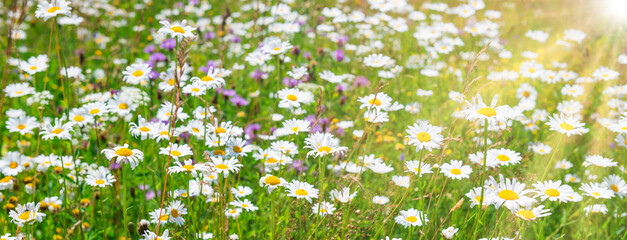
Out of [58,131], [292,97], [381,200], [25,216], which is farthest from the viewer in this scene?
[292,97]

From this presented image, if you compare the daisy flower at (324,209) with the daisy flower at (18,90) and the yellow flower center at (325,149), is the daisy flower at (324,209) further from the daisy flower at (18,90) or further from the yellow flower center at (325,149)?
the daisy flower at (18,90)

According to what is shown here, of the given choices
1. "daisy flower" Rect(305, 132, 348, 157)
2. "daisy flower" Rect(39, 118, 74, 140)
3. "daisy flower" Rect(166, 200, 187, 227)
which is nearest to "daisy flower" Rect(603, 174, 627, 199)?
"daisy flower" Rect(305, 132, 348, 157)

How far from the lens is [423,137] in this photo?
67.2 inches

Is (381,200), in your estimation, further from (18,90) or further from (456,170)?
(18,90)

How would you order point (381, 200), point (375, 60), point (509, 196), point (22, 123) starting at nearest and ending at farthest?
point (509, 196) < point (381, 200) < point (22, 123) < point (375, 60)

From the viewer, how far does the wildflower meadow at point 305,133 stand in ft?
5.94

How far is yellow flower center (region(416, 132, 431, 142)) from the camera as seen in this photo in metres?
1.69

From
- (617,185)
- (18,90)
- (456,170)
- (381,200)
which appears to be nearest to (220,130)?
(381,200)

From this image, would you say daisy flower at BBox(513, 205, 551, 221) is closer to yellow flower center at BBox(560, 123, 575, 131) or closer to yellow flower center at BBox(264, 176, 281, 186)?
yellow flower center at BBox(560, 123, 575, 131)

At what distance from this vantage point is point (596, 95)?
408cm

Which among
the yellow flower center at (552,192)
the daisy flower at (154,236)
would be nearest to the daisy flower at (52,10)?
→ the daisy flower at (154,236)

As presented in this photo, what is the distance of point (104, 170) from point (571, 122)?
213cm

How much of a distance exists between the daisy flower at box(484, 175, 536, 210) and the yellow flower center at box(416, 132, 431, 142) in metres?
0.29

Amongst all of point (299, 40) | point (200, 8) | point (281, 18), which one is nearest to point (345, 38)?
point (299, 40)
